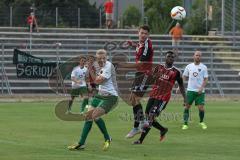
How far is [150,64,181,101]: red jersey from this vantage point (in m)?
18.7

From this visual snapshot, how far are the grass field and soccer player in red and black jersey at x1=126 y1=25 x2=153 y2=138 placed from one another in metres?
0.58

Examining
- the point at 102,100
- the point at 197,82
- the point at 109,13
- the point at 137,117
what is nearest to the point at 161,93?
the point at 137,117

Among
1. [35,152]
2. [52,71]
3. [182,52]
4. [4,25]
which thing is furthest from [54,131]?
[4,25]

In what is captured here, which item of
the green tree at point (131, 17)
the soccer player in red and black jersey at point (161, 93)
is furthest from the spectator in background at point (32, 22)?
the soccer player in red and black jersey at point (161, 93)

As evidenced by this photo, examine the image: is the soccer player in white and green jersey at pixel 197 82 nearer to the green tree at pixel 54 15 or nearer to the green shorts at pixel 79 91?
the green shorts at pixel 79 91

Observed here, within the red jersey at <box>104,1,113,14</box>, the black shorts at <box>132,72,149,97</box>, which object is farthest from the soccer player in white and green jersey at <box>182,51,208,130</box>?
the red jersey at <box>104,1,113,14</box>

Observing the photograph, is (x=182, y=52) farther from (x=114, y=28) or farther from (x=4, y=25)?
(x=4, y=25)

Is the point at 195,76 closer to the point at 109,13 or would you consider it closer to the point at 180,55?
the point at 180,55

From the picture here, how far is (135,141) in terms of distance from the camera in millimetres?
18234

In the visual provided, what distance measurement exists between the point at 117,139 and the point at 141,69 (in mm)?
1860

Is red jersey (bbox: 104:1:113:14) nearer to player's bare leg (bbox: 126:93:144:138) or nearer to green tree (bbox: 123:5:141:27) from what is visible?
green tree (bbox: 123:5:141:27)

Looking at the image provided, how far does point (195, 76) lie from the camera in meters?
23.5

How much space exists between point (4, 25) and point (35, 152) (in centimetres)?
3103

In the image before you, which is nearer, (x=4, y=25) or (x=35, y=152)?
(x=35, y=152)
